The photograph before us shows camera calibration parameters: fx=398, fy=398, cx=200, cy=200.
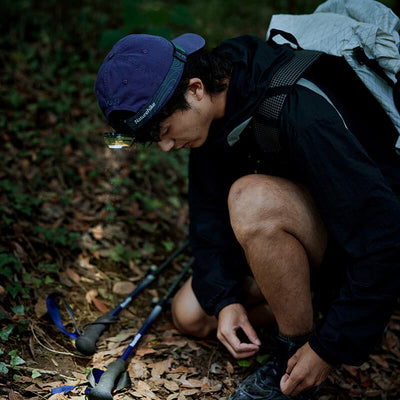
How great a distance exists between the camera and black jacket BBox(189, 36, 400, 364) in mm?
1909

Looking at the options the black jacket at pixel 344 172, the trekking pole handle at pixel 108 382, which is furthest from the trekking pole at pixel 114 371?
the black jacket at pixel 344 172

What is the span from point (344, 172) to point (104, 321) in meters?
1.88

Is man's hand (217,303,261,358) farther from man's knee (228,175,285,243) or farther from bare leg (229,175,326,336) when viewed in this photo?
man's knee (228,175,285,243)

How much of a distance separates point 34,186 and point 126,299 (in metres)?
1.56

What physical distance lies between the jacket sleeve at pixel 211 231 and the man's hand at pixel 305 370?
0.64 meters

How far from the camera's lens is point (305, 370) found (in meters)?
2.06

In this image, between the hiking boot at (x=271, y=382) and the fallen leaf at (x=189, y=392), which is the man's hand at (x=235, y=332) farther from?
the fallen leaf at (x=189, y=392)

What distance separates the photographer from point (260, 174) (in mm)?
2508

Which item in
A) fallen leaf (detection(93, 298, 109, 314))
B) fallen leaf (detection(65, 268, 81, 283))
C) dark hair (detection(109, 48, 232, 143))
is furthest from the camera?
fallen leaf (detection(65, 268, 81, 283))

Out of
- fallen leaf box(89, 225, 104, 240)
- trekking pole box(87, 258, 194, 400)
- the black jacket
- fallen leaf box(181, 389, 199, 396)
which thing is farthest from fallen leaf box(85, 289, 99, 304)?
the black jacket

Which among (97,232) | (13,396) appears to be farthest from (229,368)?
(97,232)

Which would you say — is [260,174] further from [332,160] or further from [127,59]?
[127,59]

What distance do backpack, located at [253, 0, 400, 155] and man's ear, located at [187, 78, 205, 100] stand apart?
349 mm

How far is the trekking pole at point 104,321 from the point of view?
8.41 feet
